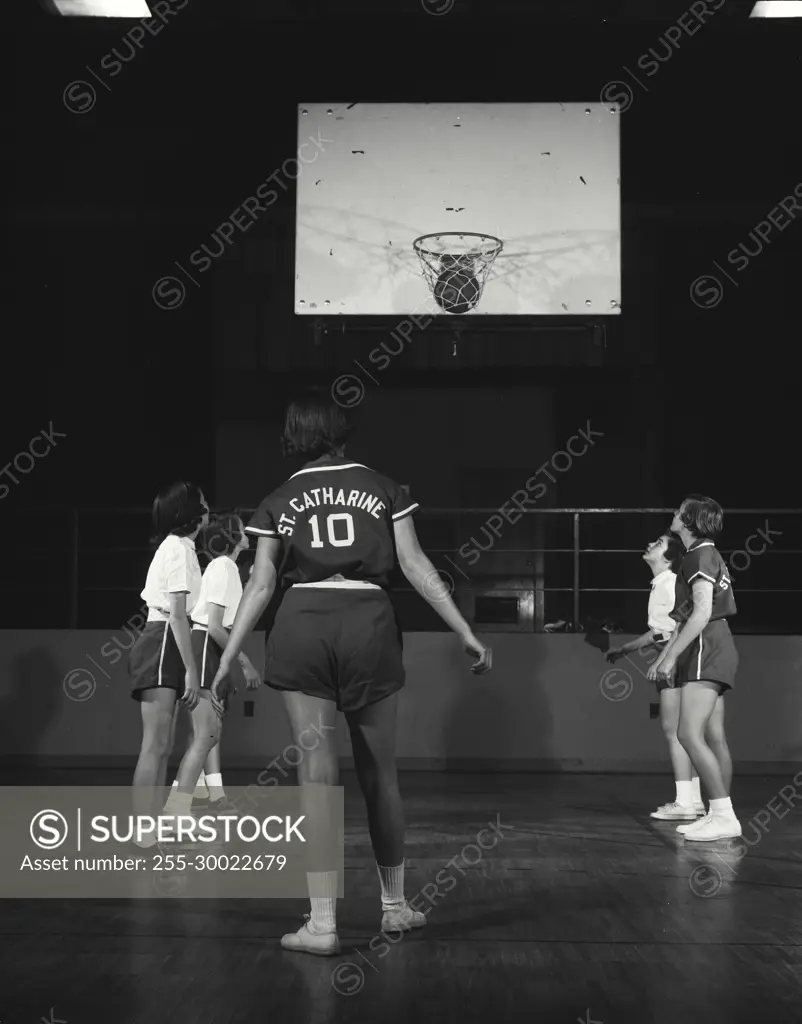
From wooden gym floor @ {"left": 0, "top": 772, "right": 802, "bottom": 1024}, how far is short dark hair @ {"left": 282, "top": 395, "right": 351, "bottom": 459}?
150 centimetres

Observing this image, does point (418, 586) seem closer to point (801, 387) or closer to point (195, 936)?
point (195, 936)

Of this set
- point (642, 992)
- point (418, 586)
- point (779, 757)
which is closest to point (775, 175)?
point (779, 757)

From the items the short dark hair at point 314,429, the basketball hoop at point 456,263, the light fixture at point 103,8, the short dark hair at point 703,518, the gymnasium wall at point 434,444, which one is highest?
the light fixture at point 103,8

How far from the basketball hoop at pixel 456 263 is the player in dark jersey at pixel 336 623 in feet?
19.3

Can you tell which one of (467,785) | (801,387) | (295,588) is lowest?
(467,785)

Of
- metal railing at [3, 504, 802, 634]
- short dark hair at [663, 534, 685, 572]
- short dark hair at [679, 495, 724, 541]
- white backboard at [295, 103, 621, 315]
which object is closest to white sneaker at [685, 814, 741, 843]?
short dark hair at [679, 495, 724, 541]

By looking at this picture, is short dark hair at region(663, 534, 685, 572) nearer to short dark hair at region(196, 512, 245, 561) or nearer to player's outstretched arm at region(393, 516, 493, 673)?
short dark hair at region(196, 512, 245, 561)

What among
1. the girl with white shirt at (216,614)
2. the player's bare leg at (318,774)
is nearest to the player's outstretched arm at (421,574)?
the player's bare leg at (318,774)

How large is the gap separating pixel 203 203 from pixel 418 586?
344 inches

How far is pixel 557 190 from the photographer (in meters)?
9.14

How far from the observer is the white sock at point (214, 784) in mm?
5973

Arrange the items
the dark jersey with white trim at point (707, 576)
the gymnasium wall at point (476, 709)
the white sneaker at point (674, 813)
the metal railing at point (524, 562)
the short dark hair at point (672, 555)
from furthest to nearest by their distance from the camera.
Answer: the metal railing at point (524, 562) < the gymnasium wall at point (476, 709) < the short dark hair at point (672, 555) < the white sneaker at point (674, 813) < the dark jersey with white trim at point (707, 576)

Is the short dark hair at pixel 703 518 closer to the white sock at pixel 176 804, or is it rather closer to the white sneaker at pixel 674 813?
the white sneaker at pixel 674 813

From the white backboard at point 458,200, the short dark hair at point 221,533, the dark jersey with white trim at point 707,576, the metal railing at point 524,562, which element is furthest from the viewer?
the metal railing at point 524,562
